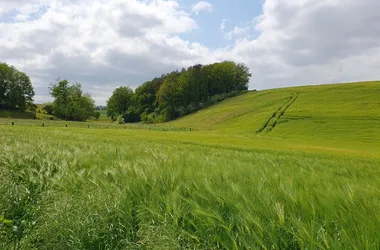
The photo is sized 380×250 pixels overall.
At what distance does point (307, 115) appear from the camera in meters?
67.8

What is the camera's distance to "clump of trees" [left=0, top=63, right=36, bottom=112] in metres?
100

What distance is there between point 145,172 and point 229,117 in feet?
269

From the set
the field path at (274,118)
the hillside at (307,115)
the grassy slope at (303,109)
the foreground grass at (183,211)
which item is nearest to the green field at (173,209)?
the foreground grass at (183,211)

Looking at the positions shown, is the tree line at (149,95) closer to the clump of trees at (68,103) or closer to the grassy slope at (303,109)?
the clump of trees at (68,103)

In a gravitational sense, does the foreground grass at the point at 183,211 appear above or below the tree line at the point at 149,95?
below

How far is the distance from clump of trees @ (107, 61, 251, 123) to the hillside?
16992mm

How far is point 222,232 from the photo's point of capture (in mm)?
2762

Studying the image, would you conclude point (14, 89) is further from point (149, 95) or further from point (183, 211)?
point (183, 211)

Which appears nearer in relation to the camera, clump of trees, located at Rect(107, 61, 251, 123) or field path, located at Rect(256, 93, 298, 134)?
field path, located at Rect(256, 93, 298, 134)

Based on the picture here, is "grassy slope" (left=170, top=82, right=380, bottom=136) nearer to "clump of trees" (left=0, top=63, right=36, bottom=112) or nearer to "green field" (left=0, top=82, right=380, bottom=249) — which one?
"green field" (left=0, top=82, right=380, bottom=249)

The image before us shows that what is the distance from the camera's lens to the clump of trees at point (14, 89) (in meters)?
100

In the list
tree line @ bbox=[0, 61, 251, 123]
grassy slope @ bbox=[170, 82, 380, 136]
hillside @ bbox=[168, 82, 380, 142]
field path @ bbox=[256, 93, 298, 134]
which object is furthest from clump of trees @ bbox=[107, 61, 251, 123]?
field path @ bbox=[256, 93, 298, 134]

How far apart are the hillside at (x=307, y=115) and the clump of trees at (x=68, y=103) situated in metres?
45.5

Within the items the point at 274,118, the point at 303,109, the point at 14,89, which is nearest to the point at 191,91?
the point at 303,109
